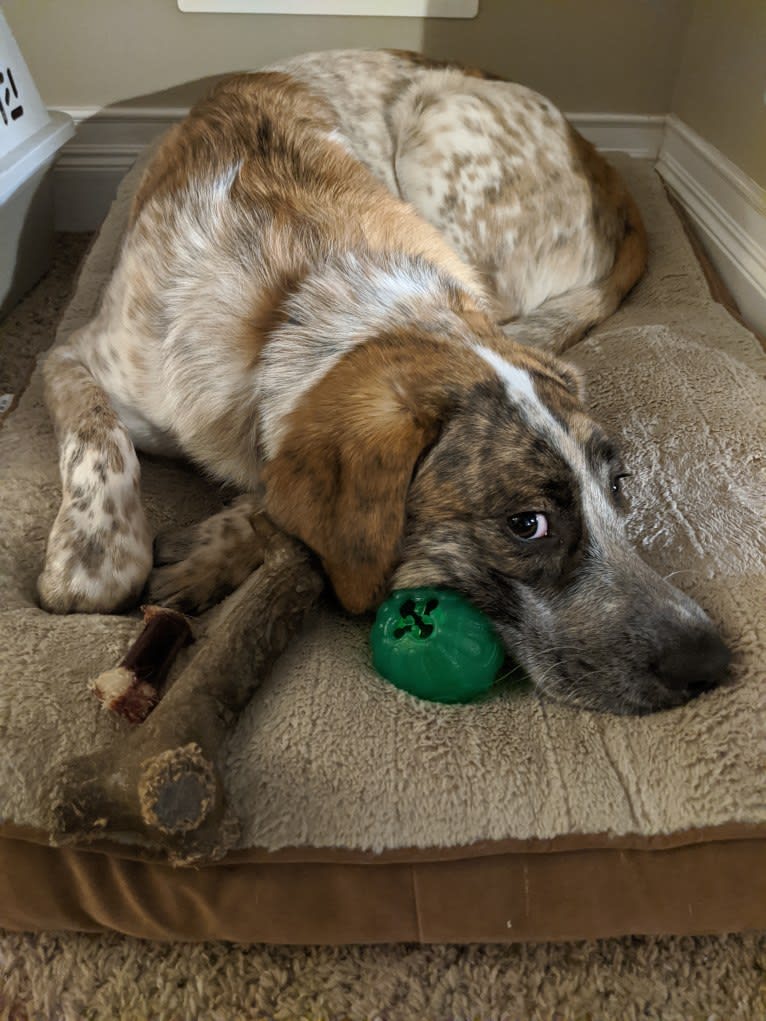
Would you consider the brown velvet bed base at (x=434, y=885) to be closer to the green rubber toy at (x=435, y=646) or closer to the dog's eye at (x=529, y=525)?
the green rubber toy at (x=435, y=646)

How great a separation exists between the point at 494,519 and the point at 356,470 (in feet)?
0.85

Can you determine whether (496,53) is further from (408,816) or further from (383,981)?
(383,981)

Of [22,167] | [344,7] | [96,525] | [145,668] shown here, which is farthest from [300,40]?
[145,668]

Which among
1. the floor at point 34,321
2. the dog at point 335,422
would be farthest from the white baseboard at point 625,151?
the dog at point 335,422

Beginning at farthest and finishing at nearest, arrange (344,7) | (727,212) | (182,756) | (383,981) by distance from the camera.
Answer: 1. (344,7)
2. (727,212)
3. (383,981)
4. (182,756)

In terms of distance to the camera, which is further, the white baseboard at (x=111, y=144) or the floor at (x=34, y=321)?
the white baseboard at (x=111, y=144)

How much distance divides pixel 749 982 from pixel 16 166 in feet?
9.96

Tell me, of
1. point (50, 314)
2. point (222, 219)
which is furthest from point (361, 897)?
point (50, 314)

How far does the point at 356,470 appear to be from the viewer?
54.7 inches

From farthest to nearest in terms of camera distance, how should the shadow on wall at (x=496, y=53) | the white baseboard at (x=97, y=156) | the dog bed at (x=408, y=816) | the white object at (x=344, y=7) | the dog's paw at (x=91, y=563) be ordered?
the white baseboard at (x=97, y=156)
the shadow on wall at (x=496, y=53)
the white object at (x=344, y=7)
the dog's paw at (x=91, y=563)
the dog bed at (x=408, y=816)

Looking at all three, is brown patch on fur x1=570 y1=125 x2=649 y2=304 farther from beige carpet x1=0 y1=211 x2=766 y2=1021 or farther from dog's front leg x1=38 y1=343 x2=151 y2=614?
beige carpet x1=0 y1=211 x2=766 y2=1021

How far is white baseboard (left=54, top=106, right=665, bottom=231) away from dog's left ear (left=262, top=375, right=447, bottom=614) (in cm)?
271

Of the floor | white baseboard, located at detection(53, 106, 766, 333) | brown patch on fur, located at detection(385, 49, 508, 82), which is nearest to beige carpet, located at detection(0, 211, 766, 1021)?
the floor

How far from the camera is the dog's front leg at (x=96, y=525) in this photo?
1.60 meters
